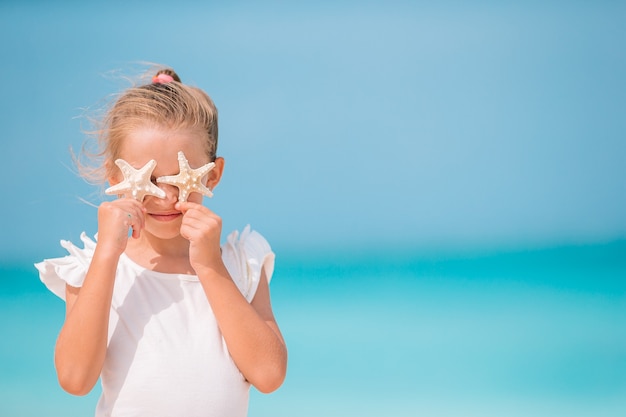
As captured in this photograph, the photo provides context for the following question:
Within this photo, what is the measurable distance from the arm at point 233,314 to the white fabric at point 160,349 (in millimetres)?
51

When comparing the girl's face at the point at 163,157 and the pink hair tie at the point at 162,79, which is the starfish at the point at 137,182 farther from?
the pink hair tie at the point at 162,79

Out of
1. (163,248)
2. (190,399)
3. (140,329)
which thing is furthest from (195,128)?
(190,399)

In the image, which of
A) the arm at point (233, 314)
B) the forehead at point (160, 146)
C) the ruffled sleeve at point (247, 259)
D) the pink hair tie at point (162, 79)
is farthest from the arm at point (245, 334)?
the pink hair tie at point (162, 79)

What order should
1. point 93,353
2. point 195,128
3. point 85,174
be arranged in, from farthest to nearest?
point 85,174 → point 195,128 → point 93,353

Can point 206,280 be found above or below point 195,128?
below

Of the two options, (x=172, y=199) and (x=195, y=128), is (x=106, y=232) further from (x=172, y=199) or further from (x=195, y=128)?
(x=195, y=128)

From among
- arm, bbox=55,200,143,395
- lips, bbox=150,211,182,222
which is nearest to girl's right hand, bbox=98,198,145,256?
arm, bbox=55,200,143,395

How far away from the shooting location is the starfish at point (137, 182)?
1726mm

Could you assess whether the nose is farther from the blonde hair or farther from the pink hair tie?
the pink hair tie

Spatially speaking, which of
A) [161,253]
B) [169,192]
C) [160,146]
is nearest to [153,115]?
[160,146]

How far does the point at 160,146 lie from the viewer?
179 centimetres

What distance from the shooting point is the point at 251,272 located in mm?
1893

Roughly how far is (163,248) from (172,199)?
15 cm

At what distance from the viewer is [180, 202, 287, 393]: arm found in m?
1.68
